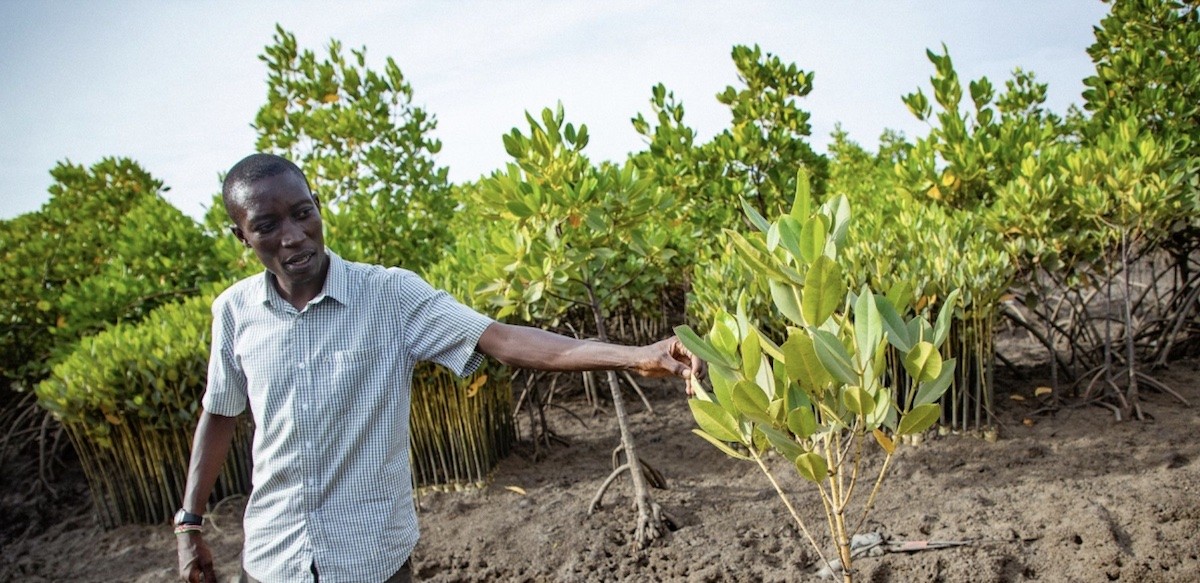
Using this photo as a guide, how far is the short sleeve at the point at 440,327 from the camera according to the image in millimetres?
1947

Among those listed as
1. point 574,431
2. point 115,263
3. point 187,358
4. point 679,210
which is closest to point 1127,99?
point 679,210

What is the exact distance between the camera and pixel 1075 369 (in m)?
5.41

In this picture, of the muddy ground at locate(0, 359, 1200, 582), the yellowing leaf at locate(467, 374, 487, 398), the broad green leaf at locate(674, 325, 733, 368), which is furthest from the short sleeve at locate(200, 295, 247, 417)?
the yellowing leaf at locate(467, 374, 487, 398)

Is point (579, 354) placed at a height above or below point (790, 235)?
below

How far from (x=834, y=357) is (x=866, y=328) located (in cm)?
9

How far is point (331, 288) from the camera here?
6.42 feet

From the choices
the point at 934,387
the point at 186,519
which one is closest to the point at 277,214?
the point at 186,519

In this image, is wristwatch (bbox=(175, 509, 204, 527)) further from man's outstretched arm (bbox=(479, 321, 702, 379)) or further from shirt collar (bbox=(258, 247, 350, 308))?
man's outstretched arm (bbox=(479, 321, 702, 379))

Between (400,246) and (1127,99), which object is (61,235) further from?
(1127,99)

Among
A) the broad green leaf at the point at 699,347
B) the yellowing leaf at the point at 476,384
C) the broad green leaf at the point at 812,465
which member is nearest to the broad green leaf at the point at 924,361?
the broad green leaf at the point at 812,465

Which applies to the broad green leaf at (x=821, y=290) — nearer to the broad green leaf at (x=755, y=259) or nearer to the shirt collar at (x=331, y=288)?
the broad green leaf at (x=755, y=259)

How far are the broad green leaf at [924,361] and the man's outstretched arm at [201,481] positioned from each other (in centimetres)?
170

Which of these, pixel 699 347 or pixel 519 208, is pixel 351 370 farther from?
pixel 519 208

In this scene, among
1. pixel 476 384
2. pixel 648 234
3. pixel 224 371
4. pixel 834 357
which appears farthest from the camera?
pixel 648 234
